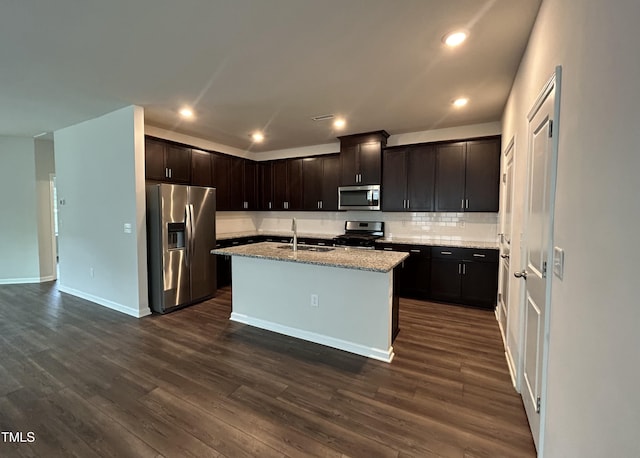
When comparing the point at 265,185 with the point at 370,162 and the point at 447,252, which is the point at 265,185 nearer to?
the point at 370,162

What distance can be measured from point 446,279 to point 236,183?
4.14m

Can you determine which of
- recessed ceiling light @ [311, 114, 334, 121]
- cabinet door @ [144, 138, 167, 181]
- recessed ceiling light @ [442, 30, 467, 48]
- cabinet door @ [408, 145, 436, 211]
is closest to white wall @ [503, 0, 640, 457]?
recessed ceiling light @ [442, 30, 467, 48]

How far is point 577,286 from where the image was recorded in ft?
3.60

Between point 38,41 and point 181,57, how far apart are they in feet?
3.29

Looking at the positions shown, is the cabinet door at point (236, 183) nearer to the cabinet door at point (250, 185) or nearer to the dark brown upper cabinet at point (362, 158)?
the cabinet door at point (250, 185)

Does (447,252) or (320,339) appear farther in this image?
(447,252)

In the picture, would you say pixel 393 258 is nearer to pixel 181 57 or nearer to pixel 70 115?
pixel 181 57

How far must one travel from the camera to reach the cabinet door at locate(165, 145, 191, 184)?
169 inches

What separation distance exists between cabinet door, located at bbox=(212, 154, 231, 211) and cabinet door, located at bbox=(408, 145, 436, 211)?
3283mm

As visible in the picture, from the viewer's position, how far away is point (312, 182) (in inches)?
217

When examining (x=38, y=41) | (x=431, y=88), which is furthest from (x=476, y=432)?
(x=38, y=41)

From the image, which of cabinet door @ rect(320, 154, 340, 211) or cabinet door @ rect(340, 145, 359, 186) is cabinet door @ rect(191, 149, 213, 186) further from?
cabinet door @ rect(340, 145, 359, 186)

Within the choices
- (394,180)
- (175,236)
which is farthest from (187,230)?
(394,180)

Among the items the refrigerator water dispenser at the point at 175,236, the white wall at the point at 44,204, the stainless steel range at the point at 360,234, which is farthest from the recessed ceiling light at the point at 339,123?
the white wall at the point at 44,204
